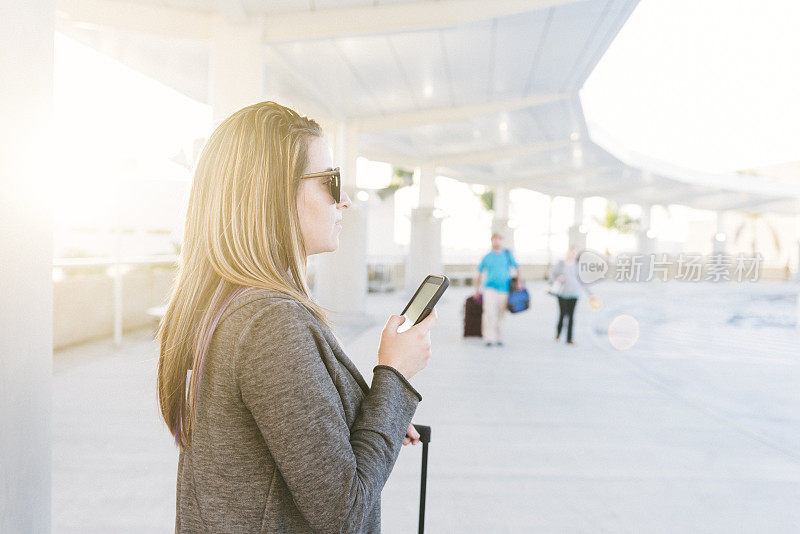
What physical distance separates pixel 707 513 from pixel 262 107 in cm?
376

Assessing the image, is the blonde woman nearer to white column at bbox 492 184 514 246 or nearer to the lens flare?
the lens flare

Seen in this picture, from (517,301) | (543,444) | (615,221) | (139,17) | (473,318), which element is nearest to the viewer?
(543,444)

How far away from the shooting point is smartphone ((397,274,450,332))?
4.57 ft

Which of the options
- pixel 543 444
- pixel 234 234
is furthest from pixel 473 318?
pixel 234 234

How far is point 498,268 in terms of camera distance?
969 cm

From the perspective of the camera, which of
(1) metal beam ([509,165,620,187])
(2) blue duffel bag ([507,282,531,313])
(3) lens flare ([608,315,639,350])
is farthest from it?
(1) metal beam ([509,165,620,187])

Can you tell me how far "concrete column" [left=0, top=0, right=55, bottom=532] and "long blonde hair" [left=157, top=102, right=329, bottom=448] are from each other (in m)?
0.47

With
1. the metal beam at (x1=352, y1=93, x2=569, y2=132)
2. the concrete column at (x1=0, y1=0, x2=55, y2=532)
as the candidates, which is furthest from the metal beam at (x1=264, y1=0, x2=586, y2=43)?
the concrete column at (x1=0, y1=0, x2=55, y2=532)

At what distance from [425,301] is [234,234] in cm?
48

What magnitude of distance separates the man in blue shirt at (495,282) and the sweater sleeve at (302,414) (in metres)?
8.65

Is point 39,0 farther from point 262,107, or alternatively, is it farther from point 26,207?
point 262,107

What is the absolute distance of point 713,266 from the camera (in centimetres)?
3145

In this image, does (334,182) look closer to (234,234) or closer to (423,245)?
(234,234)

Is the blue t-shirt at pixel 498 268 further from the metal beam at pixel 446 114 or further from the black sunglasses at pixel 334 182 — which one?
the black sunglasses at pixel 334 182
